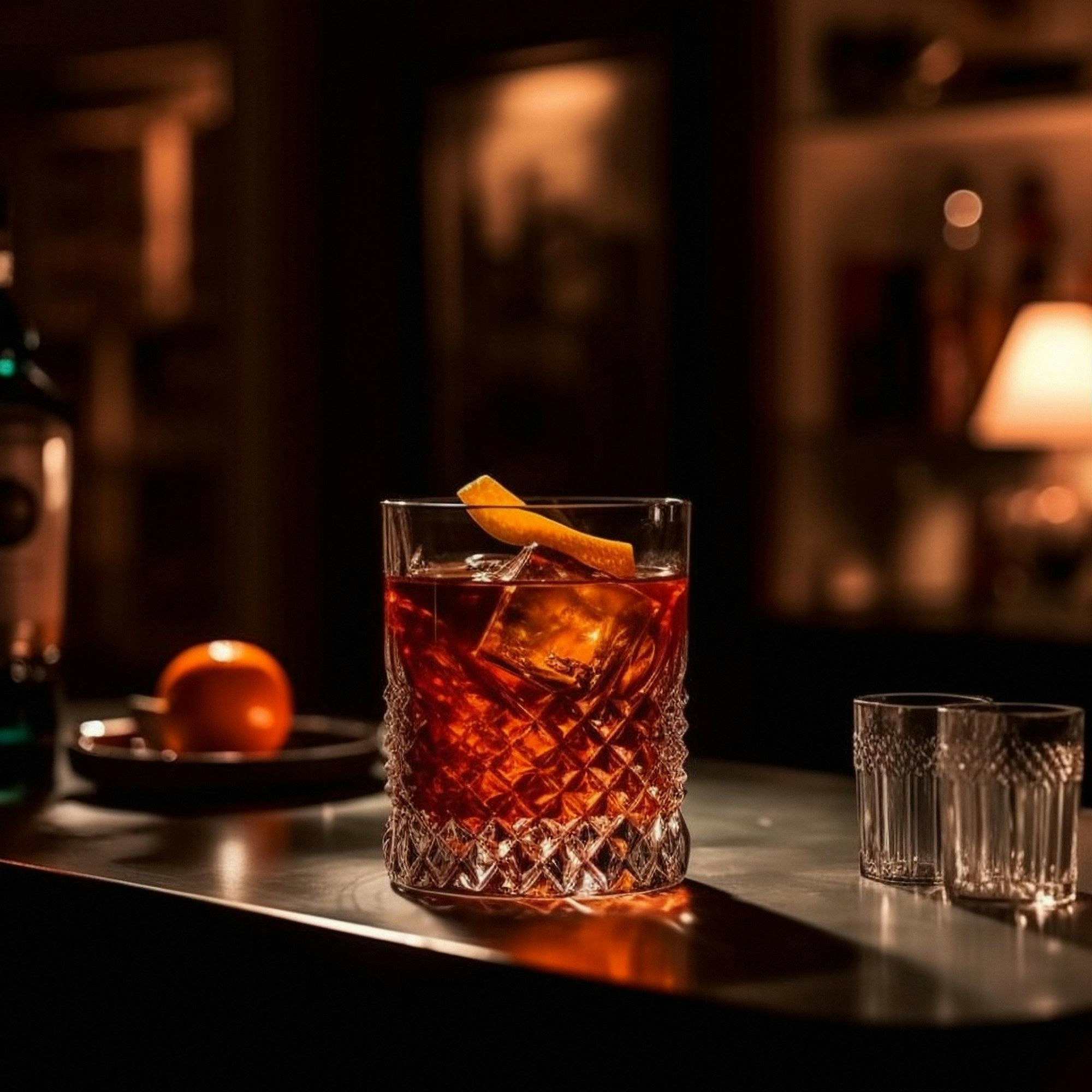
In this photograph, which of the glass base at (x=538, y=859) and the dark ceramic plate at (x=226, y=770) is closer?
the glass base at (x=538, y=859)

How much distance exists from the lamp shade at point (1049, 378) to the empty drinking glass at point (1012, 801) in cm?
204

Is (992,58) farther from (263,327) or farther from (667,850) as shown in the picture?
(667,850)

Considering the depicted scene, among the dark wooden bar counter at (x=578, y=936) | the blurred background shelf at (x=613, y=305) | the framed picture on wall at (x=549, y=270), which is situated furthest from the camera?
the framed picture on wall at (x=549, y=270)

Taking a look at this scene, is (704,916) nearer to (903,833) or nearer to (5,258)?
(903,833)

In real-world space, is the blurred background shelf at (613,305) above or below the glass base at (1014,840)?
above

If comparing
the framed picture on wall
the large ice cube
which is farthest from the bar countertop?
the framed picture on wall

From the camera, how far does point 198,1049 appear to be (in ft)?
3.30

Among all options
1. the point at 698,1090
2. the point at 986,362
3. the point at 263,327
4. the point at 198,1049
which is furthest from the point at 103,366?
the point at 698,1090

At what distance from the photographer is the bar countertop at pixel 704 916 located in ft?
2.56

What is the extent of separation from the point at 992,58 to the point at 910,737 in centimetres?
232

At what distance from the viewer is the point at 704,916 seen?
0.93 m

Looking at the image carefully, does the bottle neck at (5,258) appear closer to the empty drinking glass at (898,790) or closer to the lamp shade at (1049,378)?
the empty drinking glass at (898,790)

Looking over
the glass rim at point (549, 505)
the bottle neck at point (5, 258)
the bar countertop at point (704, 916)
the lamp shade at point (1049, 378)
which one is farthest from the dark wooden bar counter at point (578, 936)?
the lamp shade at point (1049, 378)

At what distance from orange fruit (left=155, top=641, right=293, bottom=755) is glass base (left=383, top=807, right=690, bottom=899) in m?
0.43
